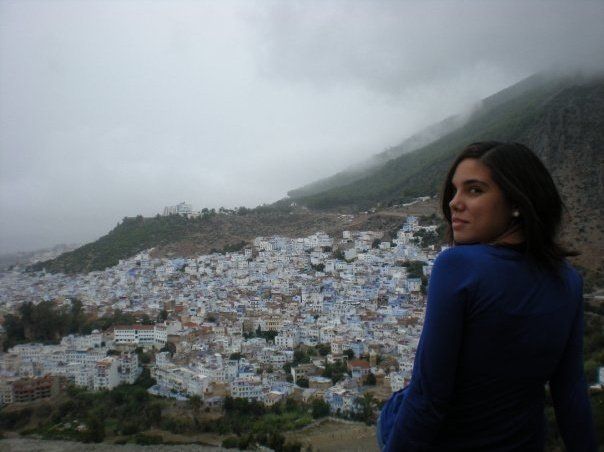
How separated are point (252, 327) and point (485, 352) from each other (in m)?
14.9

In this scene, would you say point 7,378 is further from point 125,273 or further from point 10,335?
point 125,273

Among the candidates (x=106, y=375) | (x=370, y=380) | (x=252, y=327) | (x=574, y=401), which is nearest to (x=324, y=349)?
(x=370, y=380)

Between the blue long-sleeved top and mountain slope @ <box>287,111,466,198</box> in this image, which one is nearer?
the blue long-sleeved top

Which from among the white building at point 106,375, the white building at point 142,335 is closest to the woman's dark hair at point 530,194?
the white building at point 106,375

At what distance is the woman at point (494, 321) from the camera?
73 cm

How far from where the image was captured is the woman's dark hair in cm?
79

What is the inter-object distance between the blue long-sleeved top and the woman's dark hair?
3 centimetres

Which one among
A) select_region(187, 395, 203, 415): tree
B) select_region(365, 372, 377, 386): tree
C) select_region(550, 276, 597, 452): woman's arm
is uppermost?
select_region(550, 276, 597, 452): woman's arm

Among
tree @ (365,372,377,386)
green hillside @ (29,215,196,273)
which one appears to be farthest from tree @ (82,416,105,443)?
green hillside @ (29,215,196,273)

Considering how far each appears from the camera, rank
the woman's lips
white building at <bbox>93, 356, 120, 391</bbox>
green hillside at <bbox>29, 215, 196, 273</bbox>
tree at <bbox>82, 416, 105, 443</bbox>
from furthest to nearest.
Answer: green hillside at <bbox>29, 215, 196, 273</bbox> → white building at <bbox>93, 356, 120, 391</bbox> → tree at <bbox>82, 416, 105, 443</bbox> → the woman's lips

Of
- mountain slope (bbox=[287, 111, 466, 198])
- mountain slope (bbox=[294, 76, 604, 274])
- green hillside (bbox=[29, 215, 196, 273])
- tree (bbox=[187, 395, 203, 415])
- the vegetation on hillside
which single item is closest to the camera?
tree (bbox=[187, 395, 203, 415])

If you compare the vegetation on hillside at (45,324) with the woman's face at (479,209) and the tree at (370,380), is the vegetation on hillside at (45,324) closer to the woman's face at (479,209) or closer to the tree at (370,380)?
the tree at (370,380)

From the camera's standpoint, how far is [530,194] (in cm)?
81

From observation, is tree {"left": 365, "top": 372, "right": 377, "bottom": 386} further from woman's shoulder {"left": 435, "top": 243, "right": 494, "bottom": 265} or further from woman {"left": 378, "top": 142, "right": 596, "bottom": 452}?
woman's shoulder {"left": 435, "top": 243, "right": 494, "bottom": 265}
